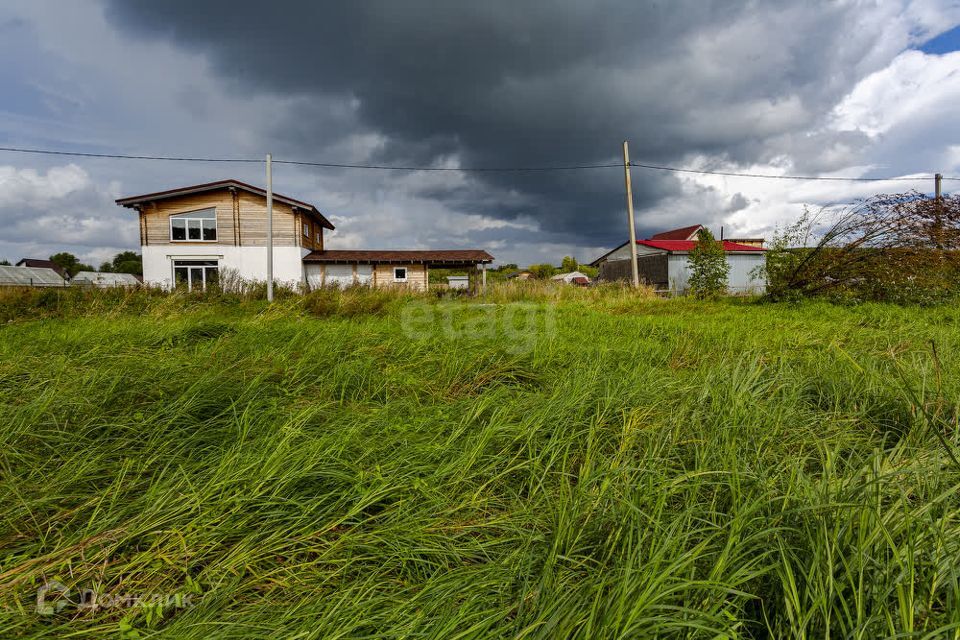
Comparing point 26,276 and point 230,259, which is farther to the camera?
point 26,276

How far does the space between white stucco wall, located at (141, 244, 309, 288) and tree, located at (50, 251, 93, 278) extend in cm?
6923

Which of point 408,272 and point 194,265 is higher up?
point 194,265

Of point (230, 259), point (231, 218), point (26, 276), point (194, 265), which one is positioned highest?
point (26, 276)

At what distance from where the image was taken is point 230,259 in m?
20.6

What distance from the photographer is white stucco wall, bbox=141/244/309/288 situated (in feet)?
65.9

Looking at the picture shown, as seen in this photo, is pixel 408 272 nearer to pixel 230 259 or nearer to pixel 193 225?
pixel 230 259

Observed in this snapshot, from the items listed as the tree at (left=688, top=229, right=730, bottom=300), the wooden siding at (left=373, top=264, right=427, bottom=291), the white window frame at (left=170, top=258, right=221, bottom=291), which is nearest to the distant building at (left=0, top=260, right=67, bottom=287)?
the white window frame at (left=170, top=258, right=221, bottom=291)

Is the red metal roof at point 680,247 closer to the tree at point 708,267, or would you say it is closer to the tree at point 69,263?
the tree at point 708,267

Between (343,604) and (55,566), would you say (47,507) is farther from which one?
(343,604)

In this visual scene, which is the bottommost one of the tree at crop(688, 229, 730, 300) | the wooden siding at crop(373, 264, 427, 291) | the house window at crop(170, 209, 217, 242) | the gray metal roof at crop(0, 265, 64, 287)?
the tree at crop(688, 229, 730, 300)

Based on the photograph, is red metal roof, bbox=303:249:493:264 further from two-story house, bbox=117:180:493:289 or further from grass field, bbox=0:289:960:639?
grass field, bbox=0:289:960:639

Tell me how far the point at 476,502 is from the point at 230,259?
22.9 meters

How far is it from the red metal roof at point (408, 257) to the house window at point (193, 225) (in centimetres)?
458

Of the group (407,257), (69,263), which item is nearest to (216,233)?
(407,257)
